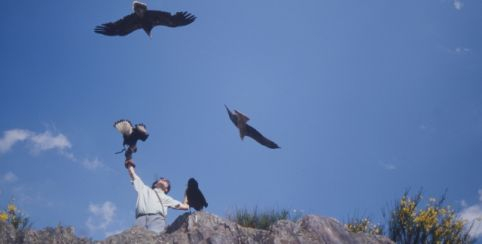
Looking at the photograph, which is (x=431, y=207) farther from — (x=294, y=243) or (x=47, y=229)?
(x=47, y=229)

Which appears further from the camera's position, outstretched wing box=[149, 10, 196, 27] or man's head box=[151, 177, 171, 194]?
outstretched wing box=[149, 10, 196, 27]

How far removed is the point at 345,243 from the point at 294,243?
0.83 meters

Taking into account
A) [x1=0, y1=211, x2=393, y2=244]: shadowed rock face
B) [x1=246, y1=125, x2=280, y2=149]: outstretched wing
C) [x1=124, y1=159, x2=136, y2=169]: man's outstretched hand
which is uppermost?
[x1=246, y1=125, x2=280, y2=149]: outstretched wing

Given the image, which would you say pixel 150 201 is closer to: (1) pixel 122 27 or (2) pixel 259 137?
(2) pixel 259 137

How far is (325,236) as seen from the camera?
5.38m

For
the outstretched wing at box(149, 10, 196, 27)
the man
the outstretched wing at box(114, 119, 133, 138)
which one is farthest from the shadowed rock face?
the outstretched wing at box(149, 10, 196, 27)

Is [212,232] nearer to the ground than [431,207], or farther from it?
nearer to the ground

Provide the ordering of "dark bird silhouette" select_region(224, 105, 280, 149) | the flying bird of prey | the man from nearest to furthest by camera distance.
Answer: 1. the man
2. "dark bird silhouette" select_region(224, 105, 280, 149)
3. the flying bird of prey

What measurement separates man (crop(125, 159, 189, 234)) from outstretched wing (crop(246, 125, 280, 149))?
1.69 meters

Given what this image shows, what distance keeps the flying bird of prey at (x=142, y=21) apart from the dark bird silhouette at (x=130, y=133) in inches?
86.7

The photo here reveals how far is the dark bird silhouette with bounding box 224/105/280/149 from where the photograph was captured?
6356 millimetres

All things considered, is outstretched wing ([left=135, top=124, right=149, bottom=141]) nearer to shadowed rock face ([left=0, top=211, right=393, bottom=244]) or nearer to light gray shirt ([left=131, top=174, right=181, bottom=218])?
light gray shirt ([left=131, top=174, right=181, bottom=218])

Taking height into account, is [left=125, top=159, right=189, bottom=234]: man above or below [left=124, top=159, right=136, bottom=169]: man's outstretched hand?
below

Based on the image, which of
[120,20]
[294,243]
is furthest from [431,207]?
[120,20]
